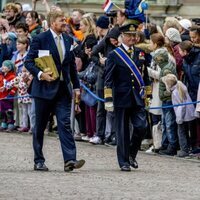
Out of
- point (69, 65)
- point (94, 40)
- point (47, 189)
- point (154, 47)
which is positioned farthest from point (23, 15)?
point (47, 189)

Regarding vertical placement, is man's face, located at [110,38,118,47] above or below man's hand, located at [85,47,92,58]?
above

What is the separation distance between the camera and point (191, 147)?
19750 millimetres

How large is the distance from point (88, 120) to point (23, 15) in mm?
4787

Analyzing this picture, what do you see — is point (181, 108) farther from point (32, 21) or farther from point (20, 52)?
point (32, 21)

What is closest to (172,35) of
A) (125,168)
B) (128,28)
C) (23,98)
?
(128,28)

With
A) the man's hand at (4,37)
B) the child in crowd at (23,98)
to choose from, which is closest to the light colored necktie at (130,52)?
the child in crowd at (23,98)

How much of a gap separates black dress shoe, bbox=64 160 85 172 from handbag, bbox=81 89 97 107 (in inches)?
197

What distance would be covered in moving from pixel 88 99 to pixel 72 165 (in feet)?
17.2

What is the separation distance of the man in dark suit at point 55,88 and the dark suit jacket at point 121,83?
497mm

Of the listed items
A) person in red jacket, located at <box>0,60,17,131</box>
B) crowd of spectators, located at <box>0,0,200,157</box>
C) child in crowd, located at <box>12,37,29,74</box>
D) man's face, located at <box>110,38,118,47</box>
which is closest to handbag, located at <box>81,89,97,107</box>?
crowd of spectators, located at <box>0,0,200,157</box>

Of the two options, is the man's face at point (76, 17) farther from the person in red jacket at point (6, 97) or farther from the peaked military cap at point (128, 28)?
the peaked military cap at point (128, 28)

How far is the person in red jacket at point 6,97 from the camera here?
23.7 meters

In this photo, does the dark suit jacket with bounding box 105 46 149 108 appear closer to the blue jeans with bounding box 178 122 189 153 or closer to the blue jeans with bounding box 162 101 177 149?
the blue jeans with bounding box 178 122 189 153

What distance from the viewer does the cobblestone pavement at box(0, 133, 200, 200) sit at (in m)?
14.3
